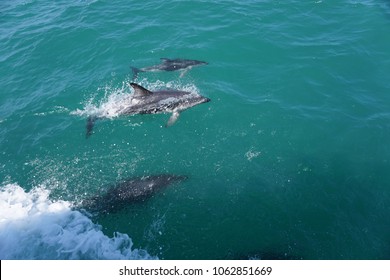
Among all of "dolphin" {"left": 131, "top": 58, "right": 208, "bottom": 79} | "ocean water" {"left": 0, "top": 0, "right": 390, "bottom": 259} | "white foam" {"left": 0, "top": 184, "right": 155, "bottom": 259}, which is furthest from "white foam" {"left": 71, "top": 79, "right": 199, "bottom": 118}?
"white foam" {"left": 0, "top": 184, "right": 155, "bottom": 259}

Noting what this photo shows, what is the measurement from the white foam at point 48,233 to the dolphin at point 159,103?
257 inches

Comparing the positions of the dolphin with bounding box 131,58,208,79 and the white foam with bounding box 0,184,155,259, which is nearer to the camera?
the white foam with bounding box 0,184,155,259

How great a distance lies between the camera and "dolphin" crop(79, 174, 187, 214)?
19750 mm

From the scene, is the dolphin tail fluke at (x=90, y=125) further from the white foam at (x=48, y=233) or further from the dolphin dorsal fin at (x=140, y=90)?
the white foam at (x=48, y=233)

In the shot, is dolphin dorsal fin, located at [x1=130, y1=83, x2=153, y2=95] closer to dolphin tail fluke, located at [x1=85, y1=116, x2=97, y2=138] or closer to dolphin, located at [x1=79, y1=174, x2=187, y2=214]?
dolphin tail fluke, located at [x1=85, y1=116, x2=97, y2=138]

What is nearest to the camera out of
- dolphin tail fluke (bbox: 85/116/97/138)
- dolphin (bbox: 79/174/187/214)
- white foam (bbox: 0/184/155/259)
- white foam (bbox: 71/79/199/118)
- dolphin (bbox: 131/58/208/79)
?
white foam (bbox: 0/184/155/259)

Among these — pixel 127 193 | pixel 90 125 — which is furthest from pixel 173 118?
pixel 127 193

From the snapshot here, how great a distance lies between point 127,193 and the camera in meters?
20.1

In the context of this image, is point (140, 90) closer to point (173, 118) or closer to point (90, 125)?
point (173, 118)

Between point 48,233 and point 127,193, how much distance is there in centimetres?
500

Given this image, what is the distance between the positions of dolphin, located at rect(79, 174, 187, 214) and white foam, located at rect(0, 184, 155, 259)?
0.92 meters

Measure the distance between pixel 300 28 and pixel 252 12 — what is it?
538cm

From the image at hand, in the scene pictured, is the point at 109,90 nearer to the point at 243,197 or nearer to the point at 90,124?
the point at 90,124

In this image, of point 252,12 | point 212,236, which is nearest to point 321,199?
point 212,236
